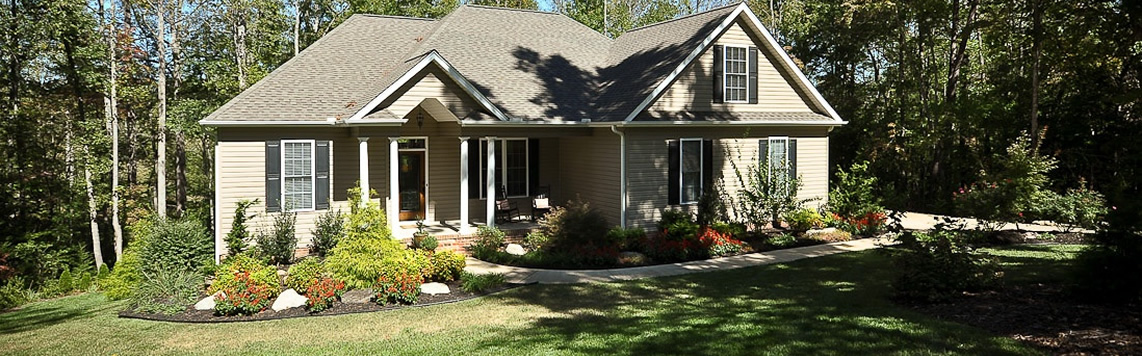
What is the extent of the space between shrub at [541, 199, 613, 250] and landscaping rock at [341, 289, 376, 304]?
4876 millimetres

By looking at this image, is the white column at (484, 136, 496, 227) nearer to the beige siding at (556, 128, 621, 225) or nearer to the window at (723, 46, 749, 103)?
the beige siding at (556, 128, 621, 225)

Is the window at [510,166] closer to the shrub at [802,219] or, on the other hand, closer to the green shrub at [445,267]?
the green shrub at [445,267]

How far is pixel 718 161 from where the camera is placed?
19.6 metres

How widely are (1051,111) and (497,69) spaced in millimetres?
17485

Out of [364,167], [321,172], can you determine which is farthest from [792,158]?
[321,172]

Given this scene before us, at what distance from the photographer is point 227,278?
11.9 m

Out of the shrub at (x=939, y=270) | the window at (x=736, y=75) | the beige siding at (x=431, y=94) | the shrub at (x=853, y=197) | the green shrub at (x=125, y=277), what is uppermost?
the window at (x=736, y=75)

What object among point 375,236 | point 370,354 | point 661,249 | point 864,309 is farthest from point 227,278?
point 864,309

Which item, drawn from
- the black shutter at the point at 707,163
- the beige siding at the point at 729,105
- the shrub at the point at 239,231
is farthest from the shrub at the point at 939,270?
the shrub at the point at 239,231

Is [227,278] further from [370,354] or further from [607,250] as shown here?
[607,250]

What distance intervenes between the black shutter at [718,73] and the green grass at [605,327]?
23.8 ft

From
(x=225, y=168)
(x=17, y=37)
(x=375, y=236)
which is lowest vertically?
(x=375, y=236)

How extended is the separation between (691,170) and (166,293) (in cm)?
1215

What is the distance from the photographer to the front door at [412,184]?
1897cm
